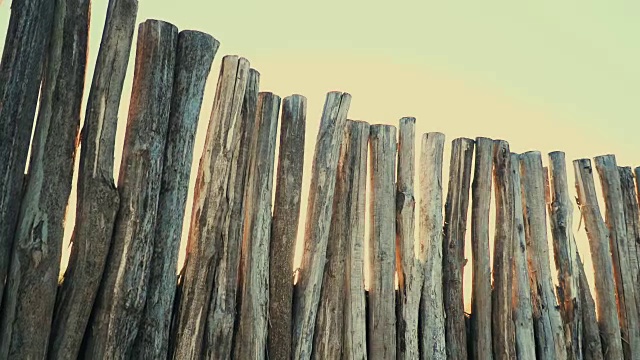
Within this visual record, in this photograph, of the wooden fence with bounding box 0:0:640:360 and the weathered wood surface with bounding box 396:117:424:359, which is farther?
the weathered wood surface with bounding box 396:117:424:359

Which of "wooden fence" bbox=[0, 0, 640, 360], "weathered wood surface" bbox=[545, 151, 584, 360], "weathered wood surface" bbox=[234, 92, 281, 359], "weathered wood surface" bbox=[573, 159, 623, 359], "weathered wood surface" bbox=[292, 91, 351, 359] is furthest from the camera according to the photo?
"weathered wood surface" bbox=[573, 159, 623, 359]

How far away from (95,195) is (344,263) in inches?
51.1

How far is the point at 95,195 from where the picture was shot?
261 cm

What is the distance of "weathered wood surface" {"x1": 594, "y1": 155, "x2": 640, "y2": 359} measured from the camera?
13.7ft

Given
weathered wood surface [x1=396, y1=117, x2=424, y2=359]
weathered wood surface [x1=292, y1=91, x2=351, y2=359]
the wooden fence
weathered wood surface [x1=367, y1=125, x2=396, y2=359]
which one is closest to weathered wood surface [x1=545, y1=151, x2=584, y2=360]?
the wooden fence

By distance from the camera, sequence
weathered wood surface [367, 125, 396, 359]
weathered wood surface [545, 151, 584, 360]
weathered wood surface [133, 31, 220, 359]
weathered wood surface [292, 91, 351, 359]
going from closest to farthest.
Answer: weathered wood surface [133, 31, 220, 359], weathered wood surface [292, 91, 351, 359], weathered wood surface [367, 125, 396, 359], weathered wood surface [545, 151, 584, 360]

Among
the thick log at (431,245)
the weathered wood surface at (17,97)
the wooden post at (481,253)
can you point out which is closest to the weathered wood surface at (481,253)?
the wooden post at (481,253)

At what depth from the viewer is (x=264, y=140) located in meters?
3.23

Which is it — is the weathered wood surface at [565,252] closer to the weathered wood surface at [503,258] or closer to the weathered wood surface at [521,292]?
the weathered wood surface at [521,292]

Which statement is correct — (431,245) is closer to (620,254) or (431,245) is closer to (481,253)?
(481,253)

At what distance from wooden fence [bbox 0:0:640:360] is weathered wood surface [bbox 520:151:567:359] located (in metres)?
0.01

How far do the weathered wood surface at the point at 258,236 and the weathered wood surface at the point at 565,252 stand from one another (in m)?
1.95

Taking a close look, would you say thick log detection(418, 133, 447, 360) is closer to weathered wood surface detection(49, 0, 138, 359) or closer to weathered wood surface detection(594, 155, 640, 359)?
weathered wood surface detection(594, 155, 640, 359)

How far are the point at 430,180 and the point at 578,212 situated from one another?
1.31 metres
